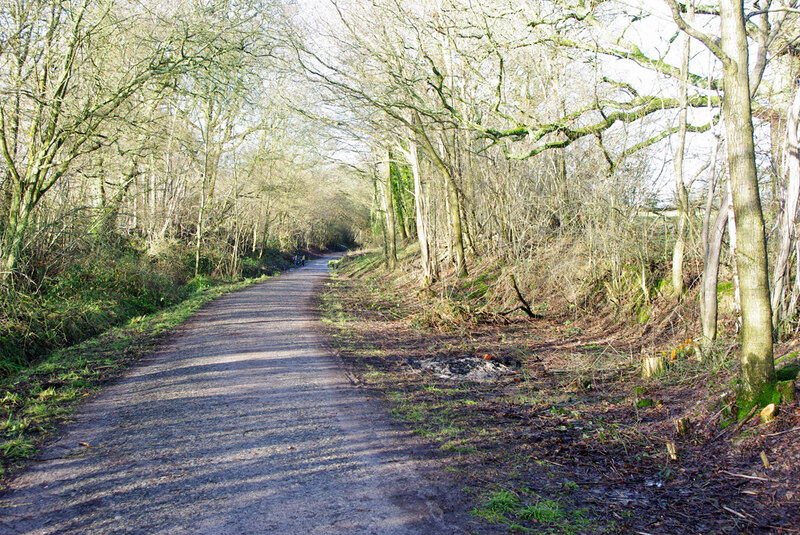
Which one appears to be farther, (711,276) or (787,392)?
(711,276)

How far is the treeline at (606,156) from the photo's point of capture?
4246 mm

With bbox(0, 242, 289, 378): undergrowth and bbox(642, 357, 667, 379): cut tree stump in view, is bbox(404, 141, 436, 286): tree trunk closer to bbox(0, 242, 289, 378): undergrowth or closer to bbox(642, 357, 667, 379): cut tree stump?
bbox(0, 242, 289, 378): undergrowth

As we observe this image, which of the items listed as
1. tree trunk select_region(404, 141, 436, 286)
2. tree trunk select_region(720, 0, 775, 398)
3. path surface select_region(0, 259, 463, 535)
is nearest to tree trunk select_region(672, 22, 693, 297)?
tree trunk select_region(720, 0, 775, 398)

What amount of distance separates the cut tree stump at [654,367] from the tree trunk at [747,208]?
5.82 feet

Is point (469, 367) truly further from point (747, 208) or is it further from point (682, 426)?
point (747, 208)

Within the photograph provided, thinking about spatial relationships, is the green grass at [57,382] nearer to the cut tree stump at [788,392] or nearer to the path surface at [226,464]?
the path surface at [226,464]

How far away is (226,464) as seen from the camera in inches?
161

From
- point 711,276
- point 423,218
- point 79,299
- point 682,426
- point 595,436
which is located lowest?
point 595,436

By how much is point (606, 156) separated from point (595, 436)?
18.7 ft

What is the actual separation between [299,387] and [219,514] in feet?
10.0

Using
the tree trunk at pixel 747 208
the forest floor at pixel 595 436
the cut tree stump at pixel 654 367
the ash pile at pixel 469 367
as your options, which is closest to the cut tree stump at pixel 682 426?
the forest floor at pixel 595 436

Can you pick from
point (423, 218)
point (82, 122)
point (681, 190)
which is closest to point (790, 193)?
point (681, 190)

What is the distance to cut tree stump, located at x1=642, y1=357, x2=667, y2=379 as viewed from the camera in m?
6.00

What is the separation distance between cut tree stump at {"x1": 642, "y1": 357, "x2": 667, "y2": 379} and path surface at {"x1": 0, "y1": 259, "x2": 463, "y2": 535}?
314cm
